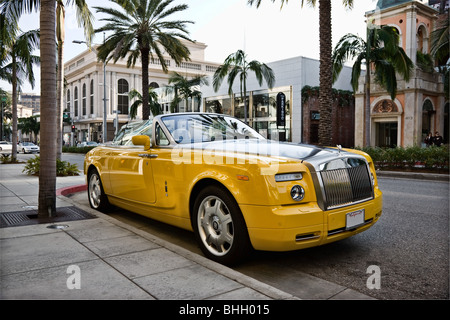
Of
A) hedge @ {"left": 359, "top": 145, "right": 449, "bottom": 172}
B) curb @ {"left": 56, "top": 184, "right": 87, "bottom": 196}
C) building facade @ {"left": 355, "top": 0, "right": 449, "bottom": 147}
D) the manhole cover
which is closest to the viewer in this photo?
the manhole cover

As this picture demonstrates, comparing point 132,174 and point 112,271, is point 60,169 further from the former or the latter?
point 112,271

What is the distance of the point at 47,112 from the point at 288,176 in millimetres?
4508

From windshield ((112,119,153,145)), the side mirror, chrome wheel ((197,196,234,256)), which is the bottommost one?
chrome wheel ((197,196,234,256))

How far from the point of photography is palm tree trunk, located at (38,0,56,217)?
6113mm

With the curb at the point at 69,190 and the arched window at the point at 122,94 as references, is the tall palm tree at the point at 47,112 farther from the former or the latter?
the arched window at the point at 122,94

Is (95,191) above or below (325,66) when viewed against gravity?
below

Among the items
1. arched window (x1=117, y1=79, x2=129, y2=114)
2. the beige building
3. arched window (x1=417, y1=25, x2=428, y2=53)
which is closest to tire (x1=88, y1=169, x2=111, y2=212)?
arched window (x1=417, y1=25, x2=428, y2=53)

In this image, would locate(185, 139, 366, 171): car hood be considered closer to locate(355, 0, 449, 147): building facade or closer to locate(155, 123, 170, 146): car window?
locate(155, 123, 170, 146): car window

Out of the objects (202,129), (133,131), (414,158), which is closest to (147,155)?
(202,129)

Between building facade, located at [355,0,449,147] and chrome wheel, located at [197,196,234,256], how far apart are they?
2459 cm

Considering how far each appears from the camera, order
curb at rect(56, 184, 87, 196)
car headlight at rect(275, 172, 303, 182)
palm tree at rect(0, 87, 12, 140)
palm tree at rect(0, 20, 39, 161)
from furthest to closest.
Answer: palm tree at rect(0, 87, 12, 140) < palm tree at rect(0, 20, 39, 161) < curb at rect(56, 184, 87, 196) < car headlight at rect(275, 172, 303, 182)

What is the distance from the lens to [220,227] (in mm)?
3803
